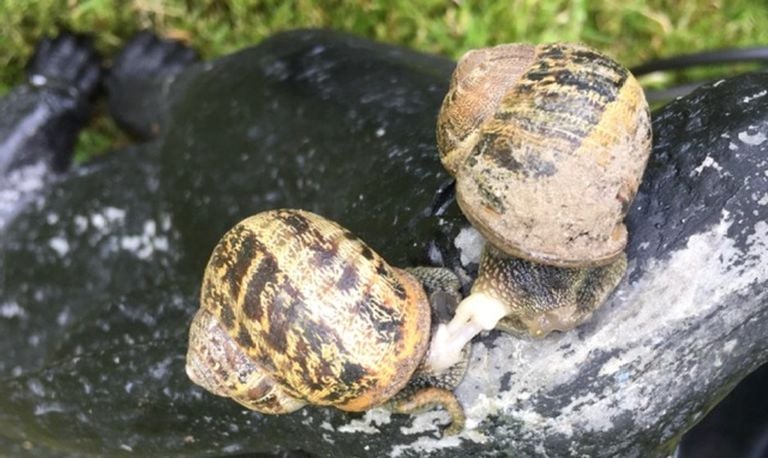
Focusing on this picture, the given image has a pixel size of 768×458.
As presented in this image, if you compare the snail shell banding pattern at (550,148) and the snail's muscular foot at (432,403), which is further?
the snail's muscular foot at (432,403)

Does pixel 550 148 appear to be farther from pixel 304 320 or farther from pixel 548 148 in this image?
pixel 304 320

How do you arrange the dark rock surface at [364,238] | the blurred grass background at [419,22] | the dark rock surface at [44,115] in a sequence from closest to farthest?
the dark rock surface at [364,238]
the dark rock surface at [44,115]
the blurred grass background at [419,22]

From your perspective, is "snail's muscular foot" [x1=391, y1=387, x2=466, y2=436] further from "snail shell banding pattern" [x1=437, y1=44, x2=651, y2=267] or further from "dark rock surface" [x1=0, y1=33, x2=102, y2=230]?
"dark rock surface" [x1=0, y1=33, x2=102, y2=230]

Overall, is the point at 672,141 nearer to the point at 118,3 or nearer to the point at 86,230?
the point at 86,230

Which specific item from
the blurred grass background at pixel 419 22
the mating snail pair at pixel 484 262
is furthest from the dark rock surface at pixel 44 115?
the mating snail pair at pixel 484 262

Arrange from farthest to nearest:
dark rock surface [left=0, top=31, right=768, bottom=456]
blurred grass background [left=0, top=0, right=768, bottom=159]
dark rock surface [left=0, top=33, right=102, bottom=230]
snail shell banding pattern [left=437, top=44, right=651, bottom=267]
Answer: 1. blurred grass background [left=0, top=0, right=768, bottom=159]
2. dark rock surface [left=0, top=33, right=102, bottom=230]
3. dark rock surface [left=0, top=31, right=768, bottom=456]
4. snail shell banding pattern [left=437, top=44, right=651, bottom=267]

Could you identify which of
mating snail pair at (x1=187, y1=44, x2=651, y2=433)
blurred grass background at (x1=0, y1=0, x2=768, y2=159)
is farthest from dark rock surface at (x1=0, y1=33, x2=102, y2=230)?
mating snail pair at (x1=187, y1=44, x2=651, y2=433)

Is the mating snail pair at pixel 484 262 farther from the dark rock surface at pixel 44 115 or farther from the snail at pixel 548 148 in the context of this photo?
the dark rock surface at pixel 44 115
